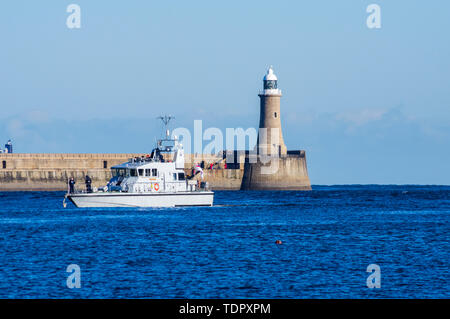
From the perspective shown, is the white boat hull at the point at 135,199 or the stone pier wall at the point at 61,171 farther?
the stone pier wall at the point at 61,171

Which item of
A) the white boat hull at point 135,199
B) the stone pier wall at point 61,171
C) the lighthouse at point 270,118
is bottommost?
the stone pier wall at point 61,171

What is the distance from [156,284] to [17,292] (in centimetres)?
375

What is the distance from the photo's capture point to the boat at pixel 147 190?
53406mm

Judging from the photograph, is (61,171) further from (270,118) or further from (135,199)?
(135,199)

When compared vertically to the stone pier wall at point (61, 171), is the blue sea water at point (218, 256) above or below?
above

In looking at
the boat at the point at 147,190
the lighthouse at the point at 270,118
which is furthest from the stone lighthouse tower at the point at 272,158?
the boat at the point at 147,190

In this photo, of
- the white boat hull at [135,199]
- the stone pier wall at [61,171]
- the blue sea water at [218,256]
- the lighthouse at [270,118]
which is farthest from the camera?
the stone pier wall at [61,171]

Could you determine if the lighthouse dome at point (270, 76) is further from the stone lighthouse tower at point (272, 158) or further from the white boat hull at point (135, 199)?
the white boat hull at point (135, 199)

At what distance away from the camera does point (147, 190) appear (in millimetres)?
53938

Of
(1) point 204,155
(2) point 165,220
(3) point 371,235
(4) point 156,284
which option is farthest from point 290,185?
(4) point 156,284

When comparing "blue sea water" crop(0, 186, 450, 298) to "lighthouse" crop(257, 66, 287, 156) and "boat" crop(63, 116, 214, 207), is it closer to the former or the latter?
"boat" crop(63, 116, 214, 207)

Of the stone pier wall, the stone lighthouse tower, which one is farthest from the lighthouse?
the stone pier wall

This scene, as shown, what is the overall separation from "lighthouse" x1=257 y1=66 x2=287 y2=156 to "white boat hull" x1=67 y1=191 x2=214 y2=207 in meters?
41.3

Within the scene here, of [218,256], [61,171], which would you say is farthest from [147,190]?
[61,171]
